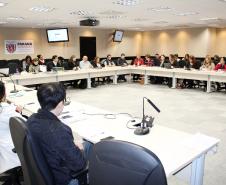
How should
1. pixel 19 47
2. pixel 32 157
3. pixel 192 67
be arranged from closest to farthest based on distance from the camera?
1. pixel 32 157
2. pixel 192 67
3. pixel 19 47

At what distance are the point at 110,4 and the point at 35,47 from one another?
8.11 meters

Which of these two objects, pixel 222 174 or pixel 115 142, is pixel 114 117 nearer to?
pixel 222 174

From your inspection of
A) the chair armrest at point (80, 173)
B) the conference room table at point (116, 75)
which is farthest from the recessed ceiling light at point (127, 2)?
the chair armrest at point (80, 173)

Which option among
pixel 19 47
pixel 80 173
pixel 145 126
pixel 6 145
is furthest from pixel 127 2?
pixel 19 47

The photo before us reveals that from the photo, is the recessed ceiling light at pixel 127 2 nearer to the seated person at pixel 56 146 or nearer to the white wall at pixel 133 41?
the seated person at pixel 56 146

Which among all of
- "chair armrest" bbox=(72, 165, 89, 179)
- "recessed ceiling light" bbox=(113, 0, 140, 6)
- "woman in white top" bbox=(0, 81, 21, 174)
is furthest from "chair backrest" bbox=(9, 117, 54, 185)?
"recessed ceiling light" bbox=(113, 0, 140, 6)

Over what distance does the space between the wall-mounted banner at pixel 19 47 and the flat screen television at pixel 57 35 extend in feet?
3.44

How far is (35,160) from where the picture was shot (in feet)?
5.00

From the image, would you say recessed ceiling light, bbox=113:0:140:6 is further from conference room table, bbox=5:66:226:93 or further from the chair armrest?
the chair armrest

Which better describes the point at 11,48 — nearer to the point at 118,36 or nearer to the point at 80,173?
the point at 118,36

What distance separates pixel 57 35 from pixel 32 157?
11.6 m

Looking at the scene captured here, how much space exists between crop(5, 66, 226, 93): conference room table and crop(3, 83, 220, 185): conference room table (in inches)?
170

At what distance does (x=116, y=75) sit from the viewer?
10.1 m

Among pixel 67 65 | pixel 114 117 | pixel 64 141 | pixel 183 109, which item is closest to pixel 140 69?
pixel 67 65
